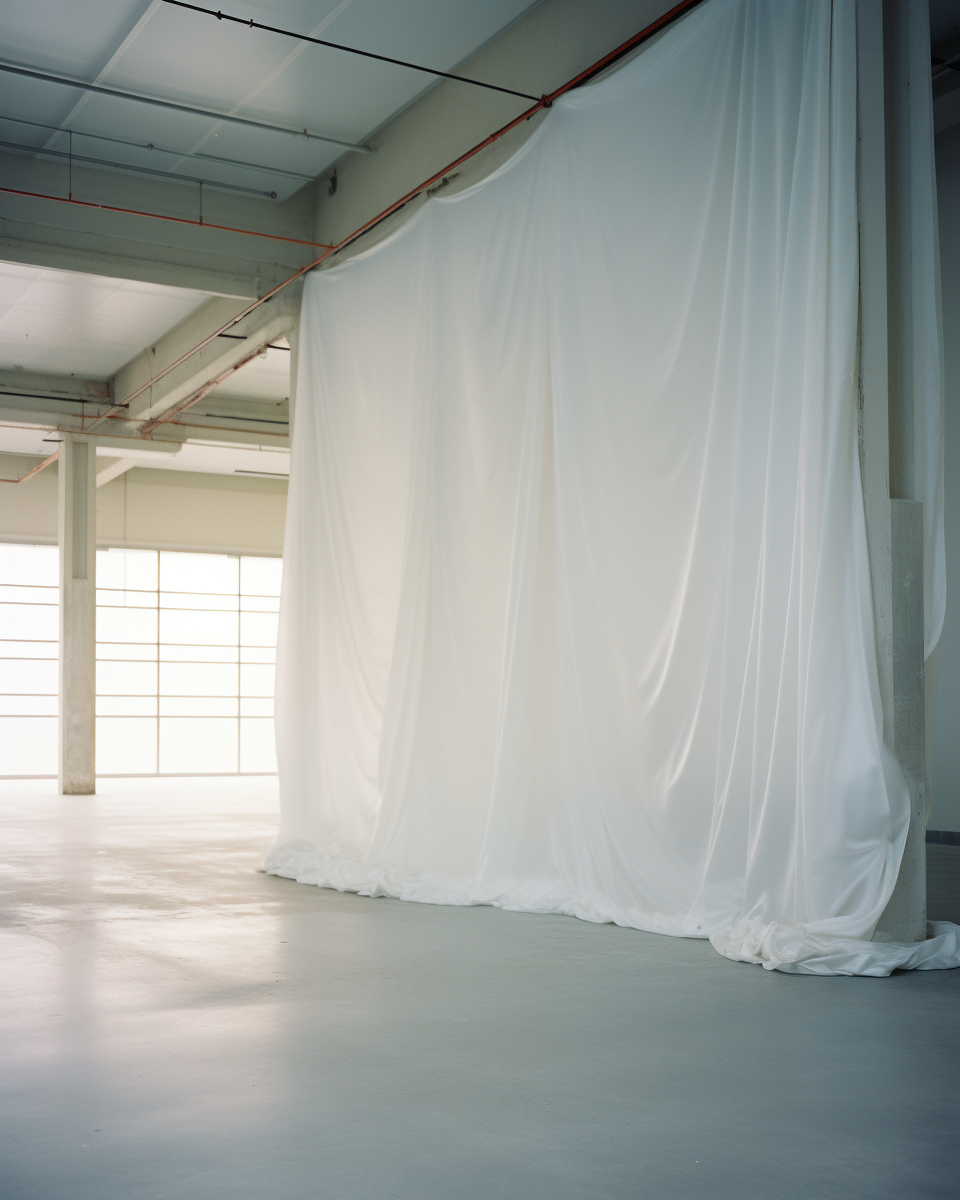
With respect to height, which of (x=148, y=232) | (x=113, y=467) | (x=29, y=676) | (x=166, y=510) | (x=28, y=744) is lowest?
(x=28, y=744)

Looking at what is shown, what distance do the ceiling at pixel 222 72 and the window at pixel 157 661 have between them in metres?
15.4

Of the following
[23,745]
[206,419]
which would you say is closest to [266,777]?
[23,745]

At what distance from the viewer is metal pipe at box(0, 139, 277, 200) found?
12461mm

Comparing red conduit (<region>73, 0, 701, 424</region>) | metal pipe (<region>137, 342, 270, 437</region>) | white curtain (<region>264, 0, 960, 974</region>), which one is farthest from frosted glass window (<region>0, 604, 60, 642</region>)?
white curtain (<region>264, 0, 960, 974</region>)

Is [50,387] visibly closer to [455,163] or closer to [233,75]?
[233,75]

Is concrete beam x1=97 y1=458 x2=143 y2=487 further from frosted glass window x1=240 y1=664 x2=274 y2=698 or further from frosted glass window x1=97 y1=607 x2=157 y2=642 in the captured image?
frosted glass window x1=240 y1=664 x2=274 y2=698

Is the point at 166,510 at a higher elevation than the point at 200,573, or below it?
higher

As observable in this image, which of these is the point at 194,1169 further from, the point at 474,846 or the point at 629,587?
the point at 474,846

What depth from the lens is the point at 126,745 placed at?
27938mm

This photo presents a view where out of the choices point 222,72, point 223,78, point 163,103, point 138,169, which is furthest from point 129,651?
point 222,72

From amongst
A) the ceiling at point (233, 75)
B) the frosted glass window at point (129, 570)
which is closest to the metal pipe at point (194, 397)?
the ceiling at point (233, 75)

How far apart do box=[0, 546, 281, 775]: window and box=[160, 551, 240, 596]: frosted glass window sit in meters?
0.02

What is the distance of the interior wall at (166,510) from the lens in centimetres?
2577

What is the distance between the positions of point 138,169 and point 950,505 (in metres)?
9.16
